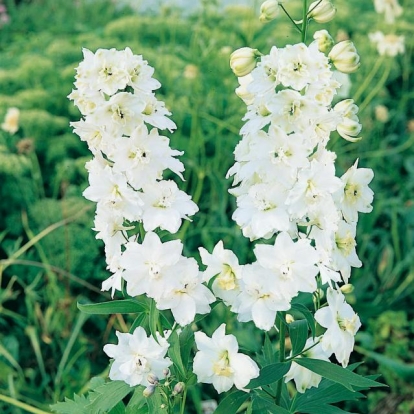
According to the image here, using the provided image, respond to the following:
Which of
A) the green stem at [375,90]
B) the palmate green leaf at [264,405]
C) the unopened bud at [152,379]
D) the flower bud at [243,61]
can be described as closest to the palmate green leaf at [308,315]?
the palmate green leaf at [264,405]

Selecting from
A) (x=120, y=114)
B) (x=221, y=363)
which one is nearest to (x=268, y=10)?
(x=120, y=114)

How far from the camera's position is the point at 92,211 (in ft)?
7.86

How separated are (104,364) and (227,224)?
1.83 ft

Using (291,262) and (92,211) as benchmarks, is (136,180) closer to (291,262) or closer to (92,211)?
(291,262)

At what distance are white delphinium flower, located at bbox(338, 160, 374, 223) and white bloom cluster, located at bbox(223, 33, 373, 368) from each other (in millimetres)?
27

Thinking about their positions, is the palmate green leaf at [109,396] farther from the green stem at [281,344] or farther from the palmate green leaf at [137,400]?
the green stem at [281,344]

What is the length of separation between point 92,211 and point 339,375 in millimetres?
1453

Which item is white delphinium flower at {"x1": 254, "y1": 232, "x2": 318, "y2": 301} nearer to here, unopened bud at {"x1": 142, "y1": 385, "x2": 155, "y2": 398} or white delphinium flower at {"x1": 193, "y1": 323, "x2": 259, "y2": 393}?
white delphinium flower at {"x1": 193, "y1": 323, "x2": 259, "y2": 393}

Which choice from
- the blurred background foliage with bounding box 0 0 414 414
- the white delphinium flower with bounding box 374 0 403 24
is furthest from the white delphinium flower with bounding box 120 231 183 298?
the white delphinium flower with bounding box 374 0 403 24

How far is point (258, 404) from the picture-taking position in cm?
109

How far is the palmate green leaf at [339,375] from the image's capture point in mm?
1059

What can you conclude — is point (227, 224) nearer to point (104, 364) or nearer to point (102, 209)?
point (104, 364)

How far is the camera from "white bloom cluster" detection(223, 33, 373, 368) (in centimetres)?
97

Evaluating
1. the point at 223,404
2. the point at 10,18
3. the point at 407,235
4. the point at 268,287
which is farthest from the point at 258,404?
the point at 10,18
